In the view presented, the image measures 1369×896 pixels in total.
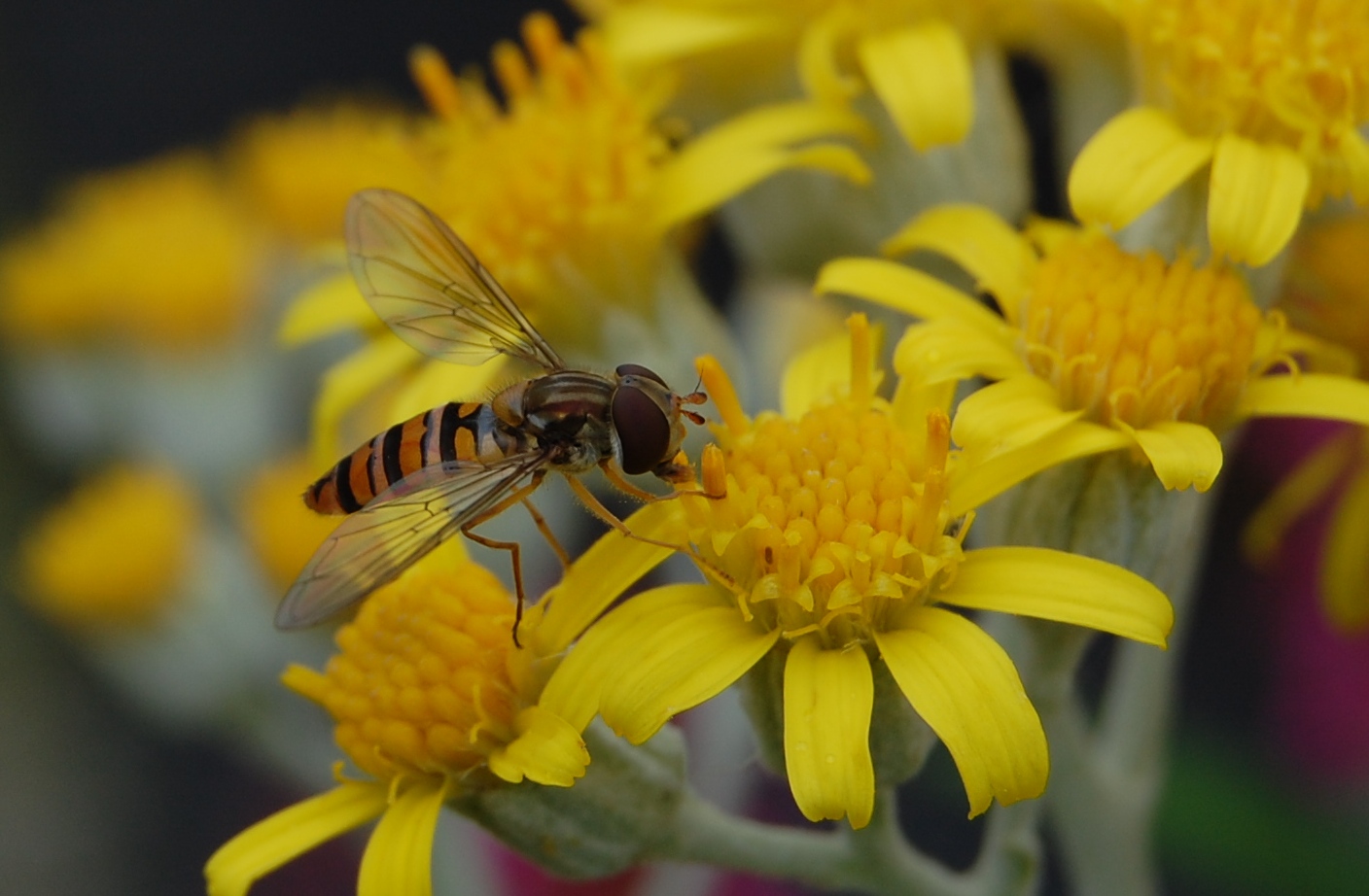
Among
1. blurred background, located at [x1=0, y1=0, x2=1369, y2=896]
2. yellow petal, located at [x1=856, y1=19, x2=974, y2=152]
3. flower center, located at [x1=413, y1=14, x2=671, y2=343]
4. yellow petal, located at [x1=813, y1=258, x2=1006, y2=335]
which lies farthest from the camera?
blurred background, located at [x1=0, y1=0, x2=1369, y2=896]

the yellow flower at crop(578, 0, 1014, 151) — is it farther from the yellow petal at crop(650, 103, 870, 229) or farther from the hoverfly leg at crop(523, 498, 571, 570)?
the hoverfly leg at crop(523, 498, 571, 570)

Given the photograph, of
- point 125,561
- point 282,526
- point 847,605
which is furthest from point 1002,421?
point 125,561

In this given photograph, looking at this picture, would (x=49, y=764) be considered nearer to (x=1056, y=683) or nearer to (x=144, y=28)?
(x=144, y=28)

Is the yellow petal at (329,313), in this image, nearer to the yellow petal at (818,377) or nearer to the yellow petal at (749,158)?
the yellow petal at (749,158)

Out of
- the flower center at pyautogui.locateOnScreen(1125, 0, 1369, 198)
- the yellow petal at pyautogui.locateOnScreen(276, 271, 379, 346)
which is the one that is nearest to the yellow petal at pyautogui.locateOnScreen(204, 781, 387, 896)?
the yellow petal at pyautogui.locateOnScreen(276, 271, 379, 346)

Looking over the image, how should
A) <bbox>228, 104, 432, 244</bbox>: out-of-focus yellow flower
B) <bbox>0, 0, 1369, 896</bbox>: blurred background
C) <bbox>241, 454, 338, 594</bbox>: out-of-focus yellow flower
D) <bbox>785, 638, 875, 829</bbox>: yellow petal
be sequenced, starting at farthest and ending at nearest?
<bbox>0, 0, 1369, 896</bbox>: blurred background < <bbox>228, 104, 432, 244</bbox>: out-of-focus yellow flower < <bbox>241, 454, 338, 594</bbox>: out-of-focus yellow flower < <bbox>785, 638, 875, 829</bbox>: yellow petal

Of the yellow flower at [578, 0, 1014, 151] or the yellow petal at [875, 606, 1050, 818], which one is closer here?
the yellow petal at [875, 606, 1050, 818]

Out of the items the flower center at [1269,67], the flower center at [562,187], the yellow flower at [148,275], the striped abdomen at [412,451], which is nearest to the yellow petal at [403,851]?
the striped abdomen at [412,451]

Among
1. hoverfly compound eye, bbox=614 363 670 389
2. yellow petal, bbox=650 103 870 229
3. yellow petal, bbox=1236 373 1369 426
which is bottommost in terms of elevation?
yellow petal, bbox=1236 373 1369 426
